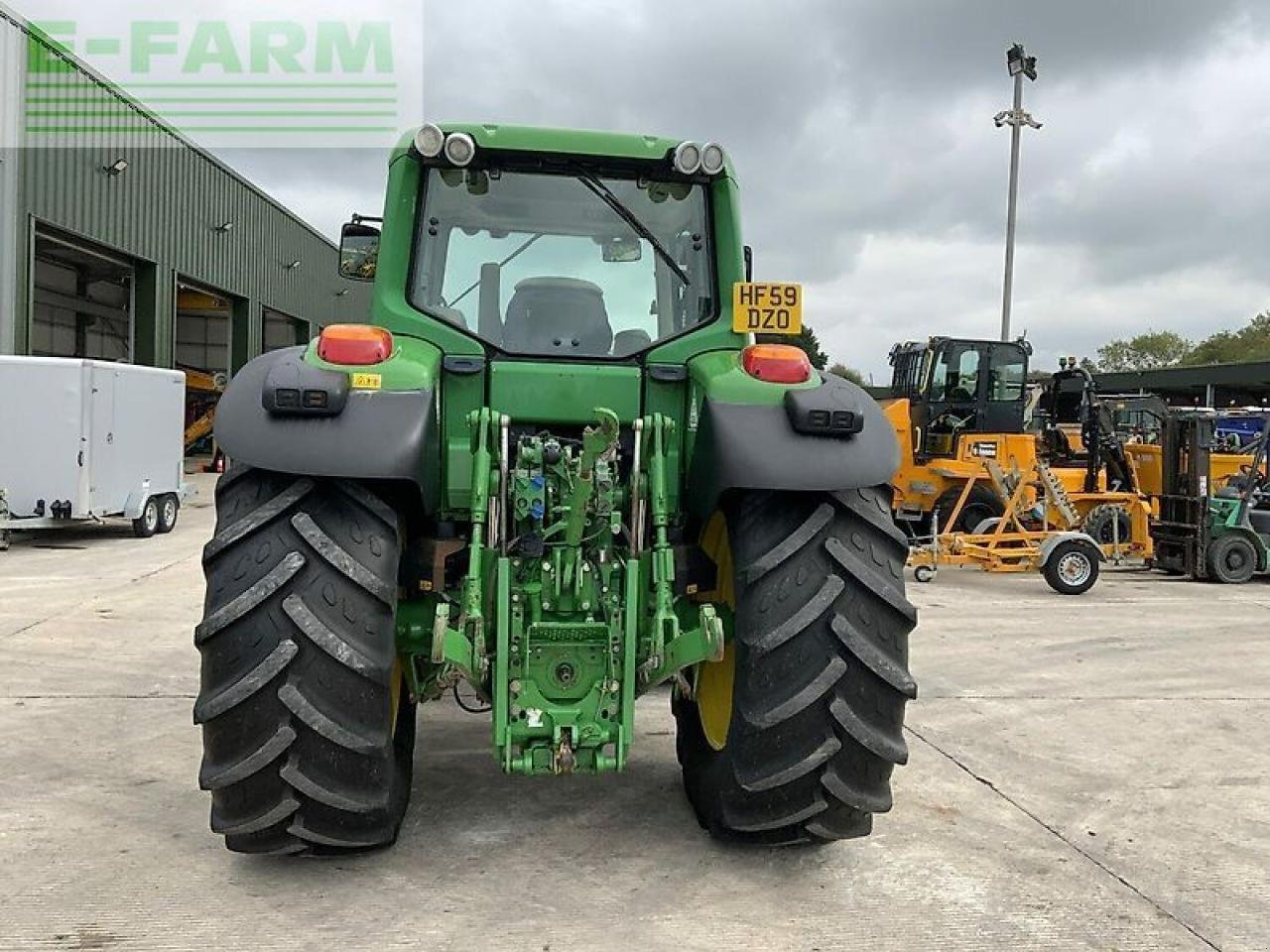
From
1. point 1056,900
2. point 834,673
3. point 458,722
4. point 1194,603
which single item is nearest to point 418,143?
point 834,673

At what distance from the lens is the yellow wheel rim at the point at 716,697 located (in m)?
3.69

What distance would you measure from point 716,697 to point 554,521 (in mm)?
920

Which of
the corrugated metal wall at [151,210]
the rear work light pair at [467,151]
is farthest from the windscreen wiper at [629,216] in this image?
the corrugated metal wall at [151,210]

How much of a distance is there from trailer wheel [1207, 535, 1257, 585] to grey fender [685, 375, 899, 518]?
1016cm

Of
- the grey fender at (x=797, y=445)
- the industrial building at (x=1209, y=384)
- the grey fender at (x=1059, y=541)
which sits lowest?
the grey fender at (x=1059, y=541)

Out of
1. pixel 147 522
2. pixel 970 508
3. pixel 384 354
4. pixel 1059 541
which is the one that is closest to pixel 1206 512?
pixel 1059 541

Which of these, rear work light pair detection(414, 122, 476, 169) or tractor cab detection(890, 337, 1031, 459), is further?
tractor cab detection(890, 337, 1031, 459)

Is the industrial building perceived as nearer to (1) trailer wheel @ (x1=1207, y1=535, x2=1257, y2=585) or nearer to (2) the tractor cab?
(2) the tractor cab

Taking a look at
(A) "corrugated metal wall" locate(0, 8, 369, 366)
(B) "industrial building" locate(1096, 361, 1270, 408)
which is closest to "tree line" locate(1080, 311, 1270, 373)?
(B) "industrial building" locate(1096, 361, 1270, 408)

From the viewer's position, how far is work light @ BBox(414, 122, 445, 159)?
12.0 ft

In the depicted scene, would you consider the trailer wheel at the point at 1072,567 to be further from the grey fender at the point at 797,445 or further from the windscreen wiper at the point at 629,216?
the grey fender at the point at 797,445

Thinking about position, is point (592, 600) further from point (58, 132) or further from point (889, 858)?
point (58, 132)

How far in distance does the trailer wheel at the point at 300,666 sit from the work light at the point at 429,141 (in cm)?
123

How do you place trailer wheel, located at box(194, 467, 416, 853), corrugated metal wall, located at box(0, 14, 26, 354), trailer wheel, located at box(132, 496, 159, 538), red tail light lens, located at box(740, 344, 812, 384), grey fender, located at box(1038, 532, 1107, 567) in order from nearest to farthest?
trailer wheel, located at box(194, 467, 416, 853) < red tail light lens, located at box(740, 344, 812, 384) < grey fender, located at box(1038, 532, 1107, 567) < trailer wheel, located at box(132, 496, 159, 538) < corrugated metal wall, located at box(0, 14, 26, 354)
